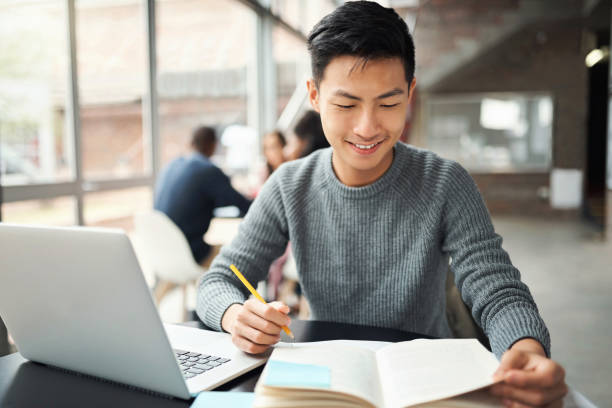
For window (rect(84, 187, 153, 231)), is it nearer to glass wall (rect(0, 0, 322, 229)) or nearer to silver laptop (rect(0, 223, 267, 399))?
glass wall (rect(0, 0, 322, 229))

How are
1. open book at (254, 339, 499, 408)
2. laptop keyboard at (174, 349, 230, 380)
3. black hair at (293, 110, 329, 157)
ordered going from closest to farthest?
open book at (254, 339, 499, 408), laptop keyboard at (174, 349, 230, 380), black hair at (293, 110, 329, 157)

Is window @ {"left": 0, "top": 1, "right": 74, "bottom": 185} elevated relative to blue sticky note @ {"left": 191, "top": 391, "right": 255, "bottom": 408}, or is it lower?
elevated

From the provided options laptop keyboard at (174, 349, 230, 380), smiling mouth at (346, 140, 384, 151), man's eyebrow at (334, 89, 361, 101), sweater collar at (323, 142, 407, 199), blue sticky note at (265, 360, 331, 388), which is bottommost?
laptop keyboard at (174, 349, 230, 380)

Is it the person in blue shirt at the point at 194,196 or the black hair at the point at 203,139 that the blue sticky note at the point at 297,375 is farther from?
the black hair at the point at 203,139

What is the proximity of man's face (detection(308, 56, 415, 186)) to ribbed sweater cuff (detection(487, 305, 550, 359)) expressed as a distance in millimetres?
386

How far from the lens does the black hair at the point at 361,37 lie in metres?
0.95

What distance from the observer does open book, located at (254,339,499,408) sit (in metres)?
0.58

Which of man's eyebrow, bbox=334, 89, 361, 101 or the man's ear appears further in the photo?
the man's ear

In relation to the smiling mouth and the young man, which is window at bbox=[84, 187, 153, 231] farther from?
the smiling mouth

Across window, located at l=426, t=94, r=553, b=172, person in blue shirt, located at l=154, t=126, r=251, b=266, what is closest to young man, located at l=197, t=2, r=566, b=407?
person in blue shirt, located at l=154, t=126, r=251, b=266

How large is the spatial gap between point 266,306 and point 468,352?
299 millimetres

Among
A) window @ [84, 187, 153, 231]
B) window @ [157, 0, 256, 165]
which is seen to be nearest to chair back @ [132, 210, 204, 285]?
window @ [84, 187, 153, 231]

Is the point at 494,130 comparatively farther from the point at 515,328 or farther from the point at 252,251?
the point at 515,328

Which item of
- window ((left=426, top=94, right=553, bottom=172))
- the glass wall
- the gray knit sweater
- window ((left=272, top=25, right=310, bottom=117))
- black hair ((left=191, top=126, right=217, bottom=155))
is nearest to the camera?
the gray knit sweater
